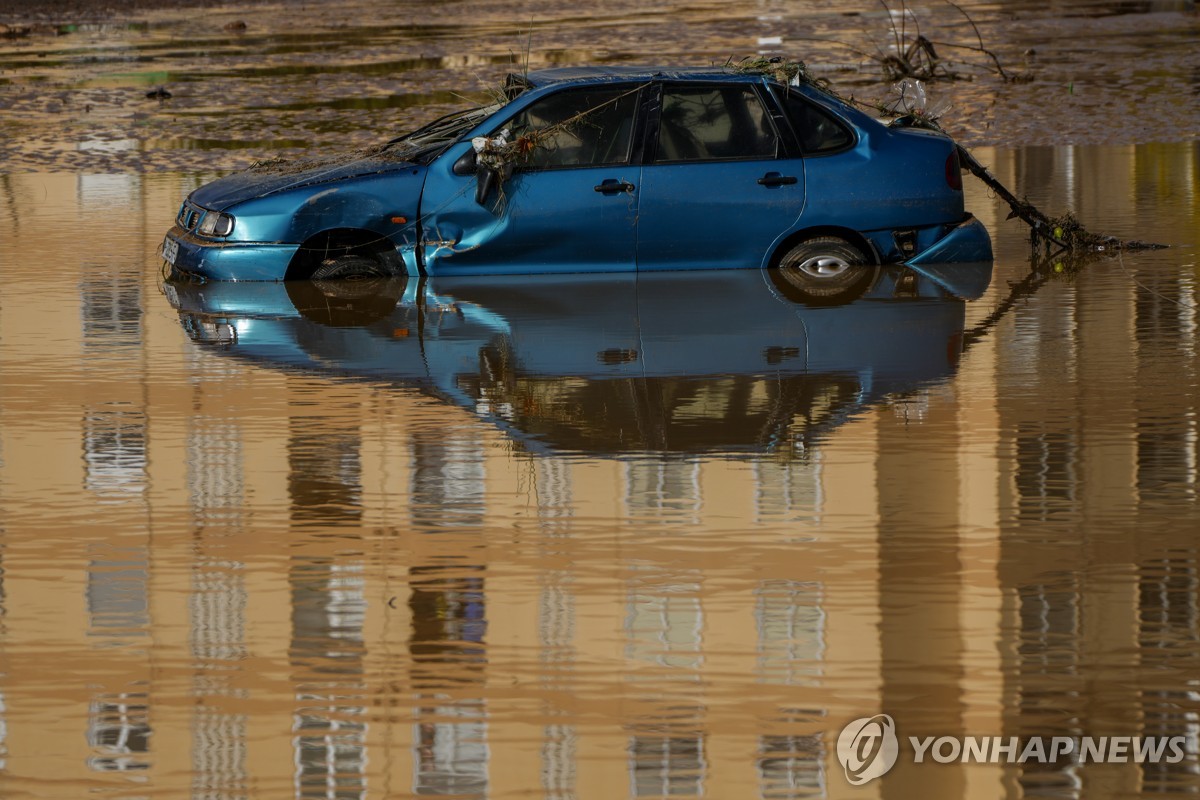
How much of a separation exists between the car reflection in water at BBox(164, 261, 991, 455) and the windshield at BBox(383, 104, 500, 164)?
0.83 meters

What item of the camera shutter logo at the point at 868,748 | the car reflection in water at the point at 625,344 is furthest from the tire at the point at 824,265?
the camera shutter logo at the point at 868,748

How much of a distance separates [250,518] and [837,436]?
2501 millimetres

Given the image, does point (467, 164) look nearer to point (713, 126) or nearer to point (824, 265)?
point (713, 126)

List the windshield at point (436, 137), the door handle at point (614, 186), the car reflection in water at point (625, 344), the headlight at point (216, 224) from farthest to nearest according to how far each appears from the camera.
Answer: the windshield at point (436, 137) < the headlight at point (216, 224) < the door handle at point (614, 186) < the car reflection in water at point (625, 344)

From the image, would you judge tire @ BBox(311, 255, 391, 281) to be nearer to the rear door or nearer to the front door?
the front door

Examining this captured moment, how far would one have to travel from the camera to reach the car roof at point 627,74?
11758 mm

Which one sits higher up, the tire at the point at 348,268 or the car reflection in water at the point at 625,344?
→ the tire at the point at 348,268

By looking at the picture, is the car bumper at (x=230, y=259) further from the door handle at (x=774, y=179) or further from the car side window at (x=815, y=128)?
the car side window at (x=815, y=128)

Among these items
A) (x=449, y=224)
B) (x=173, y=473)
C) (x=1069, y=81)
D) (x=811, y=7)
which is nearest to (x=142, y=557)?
(x=173, y=473)

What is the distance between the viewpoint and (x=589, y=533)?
708cm

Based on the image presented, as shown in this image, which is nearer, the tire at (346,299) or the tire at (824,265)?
the tire at (346,299)

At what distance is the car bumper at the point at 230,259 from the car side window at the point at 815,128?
3.12 metres

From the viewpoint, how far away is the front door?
38.4 feet

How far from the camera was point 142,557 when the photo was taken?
22.7ft
